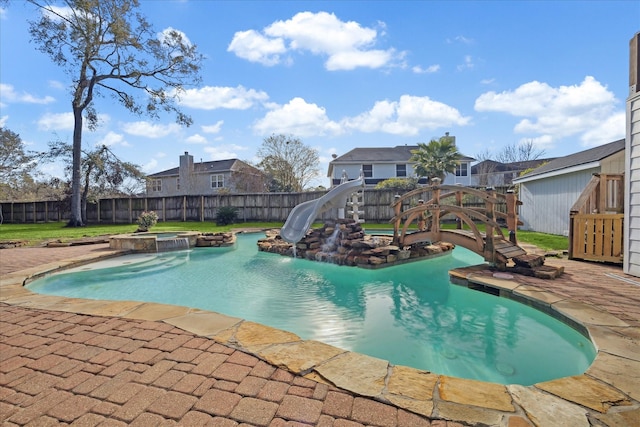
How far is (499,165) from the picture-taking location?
30703 millimetres

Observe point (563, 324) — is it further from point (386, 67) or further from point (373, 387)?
point (386, 67)

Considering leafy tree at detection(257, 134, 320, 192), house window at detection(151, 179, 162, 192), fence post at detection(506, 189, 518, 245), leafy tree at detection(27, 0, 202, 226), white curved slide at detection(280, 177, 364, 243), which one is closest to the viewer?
fence post at detection(506, 189, 518, 245)

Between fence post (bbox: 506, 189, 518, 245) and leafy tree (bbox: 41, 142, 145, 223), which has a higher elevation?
leafy tree (bbox: 41, 142, 145, 223)

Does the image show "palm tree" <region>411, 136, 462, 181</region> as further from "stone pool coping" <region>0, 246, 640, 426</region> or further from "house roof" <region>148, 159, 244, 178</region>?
"house roof" <region>148, 159, 244, 178</region>

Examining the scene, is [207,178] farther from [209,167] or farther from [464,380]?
[464,380]

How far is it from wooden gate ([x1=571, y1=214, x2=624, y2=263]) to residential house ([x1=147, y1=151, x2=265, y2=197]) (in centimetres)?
2276

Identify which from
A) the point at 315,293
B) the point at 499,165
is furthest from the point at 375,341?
the point at 499,165

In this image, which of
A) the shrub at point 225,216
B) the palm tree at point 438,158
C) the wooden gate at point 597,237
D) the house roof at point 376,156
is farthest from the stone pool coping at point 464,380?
the house roof at point 376,156

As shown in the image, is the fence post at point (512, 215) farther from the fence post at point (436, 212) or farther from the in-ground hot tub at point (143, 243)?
the in-ground hot tub at point (143, 243)

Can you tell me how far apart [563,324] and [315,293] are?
3.17 m

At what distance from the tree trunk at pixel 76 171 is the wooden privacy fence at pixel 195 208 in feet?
7.12

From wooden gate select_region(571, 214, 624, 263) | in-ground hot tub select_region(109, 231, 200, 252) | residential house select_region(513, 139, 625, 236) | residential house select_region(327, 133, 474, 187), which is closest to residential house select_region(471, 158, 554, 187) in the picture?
residential house select_region(327, 133, 474, 187)

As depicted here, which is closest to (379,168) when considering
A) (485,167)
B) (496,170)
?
(485,167)

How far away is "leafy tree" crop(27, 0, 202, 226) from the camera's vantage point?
52.1 feet
